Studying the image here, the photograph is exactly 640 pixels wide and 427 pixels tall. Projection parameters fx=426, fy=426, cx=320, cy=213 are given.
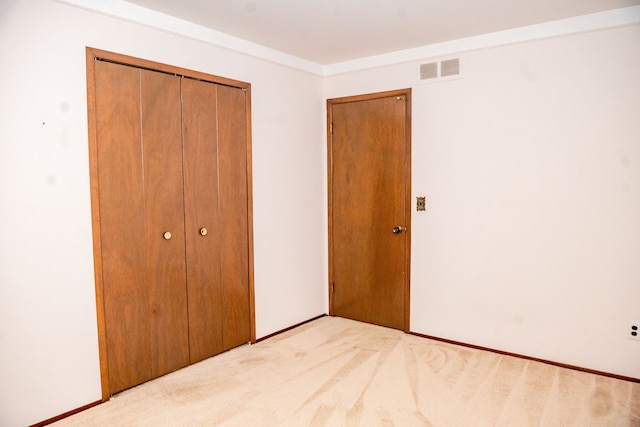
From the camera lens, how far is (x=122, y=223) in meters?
2.74

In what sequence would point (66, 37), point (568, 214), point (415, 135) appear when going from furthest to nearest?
point (415, 135) < point (568, 214) < point (66, 37)

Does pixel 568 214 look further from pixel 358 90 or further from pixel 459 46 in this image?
pixel 358 90

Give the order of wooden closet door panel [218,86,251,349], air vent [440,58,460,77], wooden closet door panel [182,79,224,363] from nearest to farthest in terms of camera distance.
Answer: wooden closet door panel [182,79,224,363], wooden closet door panel [218,86,251,349], air vent [440,58,460,77]

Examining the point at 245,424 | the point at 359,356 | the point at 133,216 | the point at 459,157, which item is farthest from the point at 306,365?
the point at 459,157

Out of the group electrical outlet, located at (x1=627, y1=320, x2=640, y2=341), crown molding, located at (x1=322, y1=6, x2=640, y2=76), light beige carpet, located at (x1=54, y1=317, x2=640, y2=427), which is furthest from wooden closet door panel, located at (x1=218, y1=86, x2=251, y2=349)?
electrical outlet, located at (x1=627, y1=320, x2=640, y2=341)

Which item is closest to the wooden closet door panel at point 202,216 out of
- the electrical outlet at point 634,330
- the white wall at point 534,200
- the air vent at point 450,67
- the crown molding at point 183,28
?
the crown molding at point 183,28

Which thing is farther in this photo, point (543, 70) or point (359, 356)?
point (359, 356)

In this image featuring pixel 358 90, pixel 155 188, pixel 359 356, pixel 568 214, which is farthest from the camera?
pixel 358 90

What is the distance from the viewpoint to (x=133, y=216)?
2.79m

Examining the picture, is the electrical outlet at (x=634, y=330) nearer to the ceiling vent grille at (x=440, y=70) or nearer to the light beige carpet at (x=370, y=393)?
the light beige carpet at (x=370, y=393)

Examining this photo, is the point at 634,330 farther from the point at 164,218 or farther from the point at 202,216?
the point at 164,218

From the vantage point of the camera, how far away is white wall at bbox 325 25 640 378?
2916 millimetres

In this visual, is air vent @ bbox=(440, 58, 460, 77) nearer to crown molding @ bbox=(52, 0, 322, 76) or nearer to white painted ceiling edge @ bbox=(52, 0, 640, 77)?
white painted ceiling edge @ bbox=(52, 0, 640, 77)

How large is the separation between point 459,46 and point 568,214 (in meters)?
1.57
